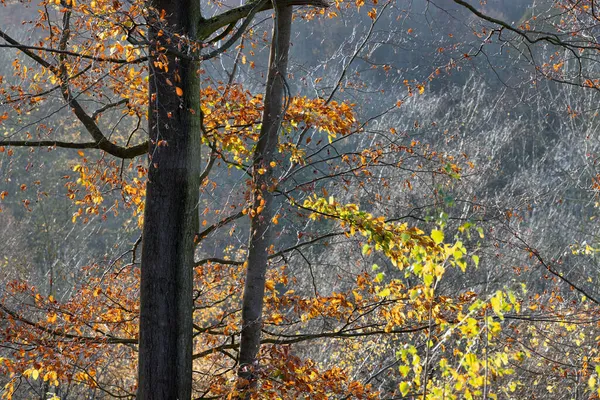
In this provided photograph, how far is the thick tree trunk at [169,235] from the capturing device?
4.69 m

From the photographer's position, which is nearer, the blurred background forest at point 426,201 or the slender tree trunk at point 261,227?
the slender tree trunk at point 261,227

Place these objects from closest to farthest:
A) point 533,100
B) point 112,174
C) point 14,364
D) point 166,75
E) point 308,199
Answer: point 166,75
point 14,364
point 308,199
point 112,174
point 533,100

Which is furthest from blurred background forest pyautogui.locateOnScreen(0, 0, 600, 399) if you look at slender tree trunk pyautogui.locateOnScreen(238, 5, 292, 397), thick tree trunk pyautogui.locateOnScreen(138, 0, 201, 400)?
thick tree trunk pyautogui.locateOnScreen(138, 0, 201, 400)

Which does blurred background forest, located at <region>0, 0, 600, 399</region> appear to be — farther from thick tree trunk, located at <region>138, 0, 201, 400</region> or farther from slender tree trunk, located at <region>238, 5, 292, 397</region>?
thick tree trunk, located at <region>138, 0, 201, 400</region>

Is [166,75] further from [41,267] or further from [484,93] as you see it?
[484,93]

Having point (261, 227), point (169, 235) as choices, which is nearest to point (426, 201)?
point (261, 227)

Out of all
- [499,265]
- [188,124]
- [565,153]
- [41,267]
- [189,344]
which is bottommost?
[189,344]

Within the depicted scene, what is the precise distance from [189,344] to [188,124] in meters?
1.46

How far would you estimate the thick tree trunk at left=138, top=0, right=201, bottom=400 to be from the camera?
4.69 meters

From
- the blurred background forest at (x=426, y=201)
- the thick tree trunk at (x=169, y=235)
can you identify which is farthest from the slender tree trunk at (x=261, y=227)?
the blurred background forest at (x=426, y=201)

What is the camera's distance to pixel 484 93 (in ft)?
79.2

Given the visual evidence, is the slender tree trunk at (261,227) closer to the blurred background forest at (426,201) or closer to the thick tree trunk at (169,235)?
the thick tree trunk at (169,235)

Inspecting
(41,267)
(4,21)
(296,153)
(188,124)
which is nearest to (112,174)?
(296,153)

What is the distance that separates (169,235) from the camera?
4.73 meters
